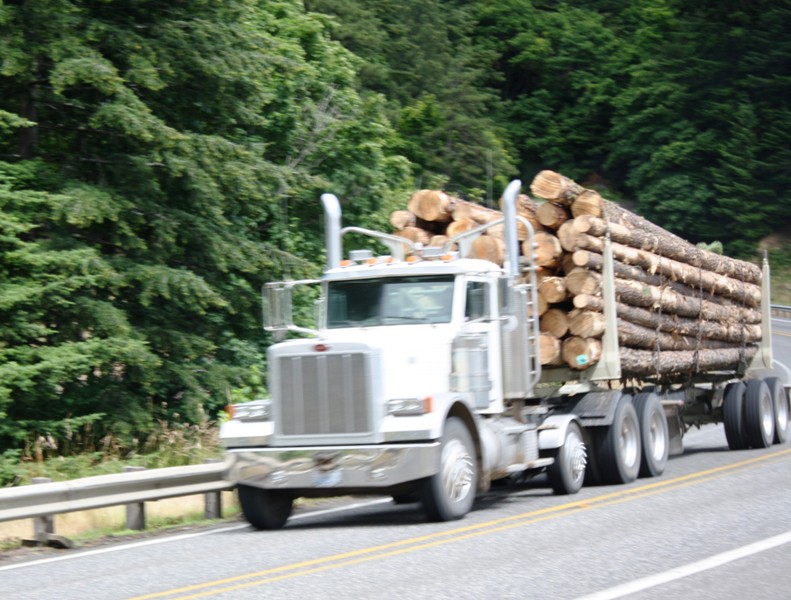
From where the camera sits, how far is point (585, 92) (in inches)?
2948

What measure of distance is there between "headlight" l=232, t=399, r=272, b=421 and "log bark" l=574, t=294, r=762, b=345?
14.5ft

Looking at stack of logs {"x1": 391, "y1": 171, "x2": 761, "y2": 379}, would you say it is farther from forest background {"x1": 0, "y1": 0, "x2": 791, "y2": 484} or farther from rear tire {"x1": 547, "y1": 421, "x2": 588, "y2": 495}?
forest background {"x1": 0, "y1": 0, "x2": 791, "y2": 484}

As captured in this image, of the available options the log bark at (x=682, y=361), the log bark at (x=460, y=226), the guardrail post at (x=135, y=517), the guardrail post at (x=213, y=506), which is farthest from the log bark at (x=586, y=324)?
the guardrail post at (x=135, y=517)

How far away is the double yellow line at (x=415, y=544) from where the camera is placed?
28.5 feet

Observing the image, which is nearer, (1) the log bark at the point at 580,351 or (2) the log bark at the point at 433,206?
(1) the log bark at the point at 580,351

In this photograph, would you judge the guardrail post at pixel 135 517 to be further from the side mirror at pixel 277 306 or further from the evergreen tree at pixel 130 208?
the evergreen tree at pixel 130 208

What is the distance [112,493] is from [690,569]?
19.4ft

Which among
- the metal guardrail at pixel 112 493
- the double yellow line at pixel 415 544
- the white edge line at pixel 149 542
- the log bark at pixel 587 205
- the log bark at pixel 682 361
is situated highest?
the log bark at pixel 587 205

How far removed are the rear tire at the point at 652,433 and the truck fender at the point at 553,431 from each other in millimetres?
1768

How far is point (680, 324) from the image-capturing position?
60.2ft

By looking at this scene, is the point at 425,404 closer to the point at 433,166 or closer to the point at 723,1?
the point at 433,166

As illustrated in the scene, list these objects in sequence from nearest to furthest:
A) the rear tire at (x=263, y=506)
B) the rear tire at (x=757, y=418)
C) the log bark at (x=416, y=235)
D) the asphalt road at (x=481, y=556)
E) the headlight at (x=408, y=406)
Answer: the asphalt road at (x=481, y=556) → the headlight at (x=408, y=406) → the rear tire at (x=263, y=506) → the log bark at (x=416, y=235) → the rear tire at (x=757, y=418)


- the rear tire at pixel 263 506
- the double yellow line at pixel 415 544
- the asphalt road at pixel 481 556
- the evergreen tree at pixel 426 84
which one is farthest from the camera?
the evergreen tree at pixel 426 84

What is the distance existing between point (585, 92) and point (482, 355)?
63.4 meters
